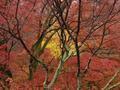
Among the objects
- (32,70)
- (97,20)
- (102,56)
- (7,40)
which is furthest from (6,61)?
(97,20)

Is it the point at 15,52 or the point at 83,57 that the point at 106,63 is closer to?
the point at 83,57

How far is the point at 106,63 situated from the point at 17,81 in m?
4.65

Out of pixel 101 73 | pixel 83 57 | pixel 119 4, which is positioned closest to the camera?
pixel 119 4

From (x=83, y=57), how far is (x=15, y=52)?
143 inches

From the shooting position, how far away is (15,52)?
1703 centimetres

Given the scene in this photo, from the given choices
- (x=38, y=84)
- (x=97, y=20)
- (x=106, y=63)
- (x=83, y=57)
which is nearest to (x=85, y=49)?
(x=83, y=57)

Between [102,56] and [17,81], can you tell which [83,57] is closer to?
[102,56]

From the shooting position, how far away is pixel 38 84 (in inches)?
643

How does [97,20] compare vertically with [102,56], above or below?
above

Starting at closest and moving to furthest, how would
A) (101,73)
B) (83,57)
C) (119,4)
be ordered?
(119,4), (83,57), (101,73)

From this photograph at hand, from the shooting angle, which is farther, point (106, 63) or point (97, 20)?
point (106, 63)

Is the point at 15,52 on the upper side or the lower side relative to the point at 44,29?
lower

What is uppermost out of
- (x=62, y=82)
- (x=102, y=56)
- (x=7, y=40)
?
(x=7, y=40)

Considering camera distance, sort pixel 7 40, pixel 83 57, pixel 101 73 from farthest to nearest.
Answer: pixel 101 73 < pixel 83 57 < pixel 7 40
